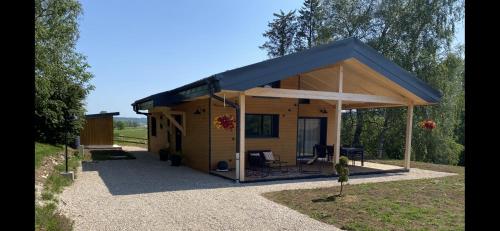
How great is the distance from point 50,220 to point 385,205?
5548 mm

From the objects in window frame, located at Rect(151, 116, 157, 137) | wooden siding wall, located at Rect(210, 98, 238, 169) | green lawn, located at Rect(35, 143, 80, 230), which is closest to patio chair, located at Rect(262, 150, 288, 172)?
wooden siding wall, located at Rect(210, 98, 238, 169)

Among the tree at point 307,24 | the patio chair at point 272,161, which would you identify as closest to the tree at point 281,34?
the tree at point 307,24

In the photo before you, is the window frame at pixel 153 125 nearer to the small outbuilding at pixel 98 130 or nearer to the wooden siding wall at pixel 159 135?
the wooden siding wall at pixel 159 135

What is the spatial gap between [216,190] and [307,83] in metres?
6.78

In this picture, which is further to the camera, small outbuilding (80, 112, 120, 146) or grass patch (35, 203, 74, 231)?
small outbuilding (80, 112, 120, 146)

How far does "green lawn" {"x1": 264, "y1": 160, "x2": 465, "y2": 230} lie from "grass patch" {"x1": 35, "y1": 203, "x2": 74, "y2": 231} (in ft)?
11.9

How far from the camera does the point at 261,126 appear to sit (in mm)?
11812

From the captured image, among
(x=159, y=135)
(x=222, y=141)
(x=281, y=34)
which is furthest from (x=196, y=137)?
(x=281, y=34)

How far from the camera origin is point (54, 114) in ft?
46.8

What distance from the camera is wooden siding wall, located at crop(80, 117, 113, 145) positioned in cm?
2045

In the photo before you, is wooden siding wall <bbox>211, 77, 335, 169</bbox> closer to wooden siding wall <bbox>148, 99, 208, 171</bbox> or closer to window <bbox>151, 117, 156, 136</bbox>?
wooden siding wall <bbox>148, 99, 208, 171</bbox>

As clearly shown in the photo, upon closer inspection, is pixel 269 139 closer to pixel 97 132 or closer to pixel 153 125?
pixel 153 125

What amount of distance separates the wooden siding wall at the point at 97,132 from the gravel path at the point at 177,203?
11.3 m
